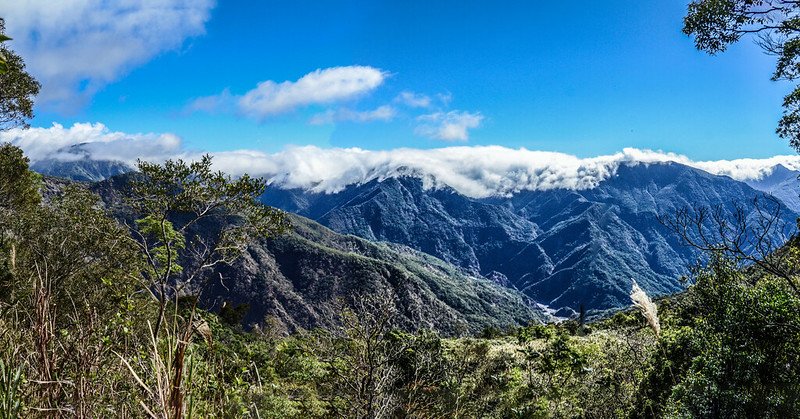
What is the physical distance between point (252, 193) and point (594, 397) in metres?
13.4

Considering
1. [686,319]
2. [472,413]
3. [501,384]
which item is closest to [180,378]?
[686,319]

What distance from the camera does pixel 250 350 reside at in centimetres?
920

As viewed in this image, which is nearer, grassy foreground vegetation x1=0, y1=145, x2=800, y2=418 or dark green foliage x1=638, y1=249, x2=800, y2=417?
grassy foreground vegetation x1=0, y1=145, x2=800, y2=418

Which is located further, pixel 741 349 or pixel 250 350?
pixel 250 350

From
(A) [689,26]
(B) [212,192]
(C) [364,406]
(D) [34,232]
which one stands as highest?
(A) [689,26]

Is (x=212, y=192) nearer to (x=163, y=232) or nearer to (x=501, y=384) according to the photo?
(x=163, y=232)

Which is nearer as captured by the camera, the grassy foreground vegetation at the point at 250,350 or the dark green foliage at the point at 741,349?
the grassy foreground vegetation at the point at 250,350

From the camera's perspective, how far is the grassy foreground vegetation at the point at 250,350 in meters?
2.98

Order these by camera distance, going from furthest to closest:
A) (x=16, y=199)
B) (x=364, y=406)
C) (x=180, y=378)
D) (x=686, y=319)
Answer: (x=16, y=199), (x=686, y=319), (x=364, y=406), (x=180, y=378)

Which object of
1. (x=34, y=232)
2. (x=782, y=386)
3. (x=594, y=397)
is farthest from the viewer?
(x=34, y=232)

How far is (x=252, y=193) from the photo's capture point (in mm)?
16328

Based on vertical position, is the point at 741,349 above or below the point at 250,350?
above

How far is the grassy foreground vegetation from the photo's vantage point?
9.76ft

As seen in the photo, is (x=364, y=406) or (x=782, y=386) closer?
(x=782, y=386)
